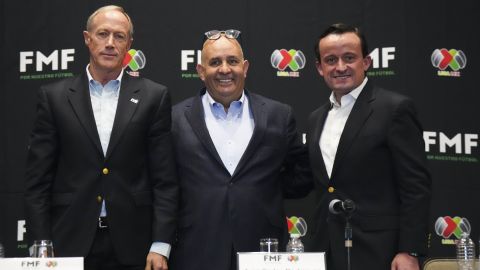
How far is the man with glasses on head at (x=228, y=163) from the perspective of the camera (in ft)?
11.6

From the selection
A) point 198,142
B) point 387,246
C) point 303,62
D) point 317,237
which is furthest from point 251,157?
point 303,62

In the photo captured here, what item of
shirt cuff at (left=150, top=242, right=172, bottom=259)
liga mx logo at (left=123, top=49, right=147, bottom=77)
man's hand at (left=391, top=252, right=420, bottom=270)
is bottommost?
man's hand at (left=391, top=252, right=420, bottom=270)

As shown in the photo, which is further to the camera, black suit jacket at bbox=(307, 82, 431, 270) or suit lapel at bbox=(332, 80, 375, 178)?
suit lapel at bbox=(332, 80, 375, 178)

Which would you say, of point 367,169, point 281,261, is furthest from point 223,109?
point 281,261

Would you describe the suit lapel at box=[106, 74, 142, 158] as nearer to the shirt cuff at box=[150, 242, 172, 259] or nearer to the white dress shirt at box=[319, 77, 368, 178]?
the shirt cuff at box=[150, 242, 172, 259]

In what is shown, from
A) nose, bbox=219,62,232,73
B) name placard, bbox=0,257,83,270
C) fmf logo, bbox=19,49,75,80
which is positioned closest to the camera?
name placard, bbox=0,257,83,270

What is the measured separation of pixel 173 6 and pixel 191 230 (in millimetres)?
2213

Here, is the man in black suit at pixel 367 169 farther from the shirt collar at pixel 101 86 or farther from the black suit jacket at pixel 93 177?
the shirt collar at pixel 101 86

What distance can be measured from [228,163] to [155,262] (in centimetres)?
66

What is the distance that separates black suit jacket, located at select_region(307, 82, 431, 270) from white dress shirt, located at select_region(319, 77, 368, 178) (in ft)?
0.19

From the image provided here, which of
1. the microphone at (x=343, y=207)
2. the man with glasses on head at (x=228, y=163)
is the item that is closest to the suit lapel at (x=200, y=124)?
the man with glasses on head at (x=228, y=163)

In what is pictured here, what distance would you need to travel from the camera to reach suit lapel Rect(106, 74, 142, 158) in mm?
3367

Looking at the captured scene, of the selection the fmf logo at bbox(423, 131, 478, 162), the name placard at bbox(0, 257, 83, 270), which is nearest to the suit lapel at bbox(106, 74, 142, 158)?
the name placard at bbox(0, 257, 83, 270)

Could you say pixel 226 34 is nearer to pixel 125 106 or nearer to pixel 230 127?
pixel 230 127
